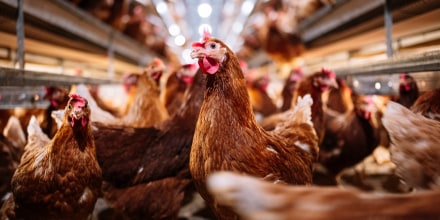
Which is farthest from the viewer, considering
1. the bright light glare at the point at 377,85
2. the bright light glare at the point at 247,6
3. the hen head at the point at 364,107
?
the bright light glare at the point at 247,6

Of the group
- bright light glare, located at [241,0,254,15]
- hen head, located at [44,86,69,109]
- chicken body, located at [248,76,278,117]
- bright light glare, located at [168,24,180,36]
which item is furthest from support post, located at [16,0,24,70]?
bright light glare, located at [168,24,180,36]

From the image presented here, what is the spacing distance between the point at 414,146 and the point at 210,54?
90 cm

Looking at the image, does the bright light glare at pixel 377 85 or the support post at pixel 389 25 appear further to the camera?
the support post at pixel 389 25

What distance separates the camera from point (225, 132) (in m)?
1.40

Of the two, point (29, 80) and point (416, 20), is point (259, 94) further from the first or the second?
point (29, 80)

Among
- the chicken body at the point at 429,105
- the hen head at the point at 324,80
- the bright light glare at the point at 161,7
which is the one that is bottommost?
the chicken body at the point at 429,105

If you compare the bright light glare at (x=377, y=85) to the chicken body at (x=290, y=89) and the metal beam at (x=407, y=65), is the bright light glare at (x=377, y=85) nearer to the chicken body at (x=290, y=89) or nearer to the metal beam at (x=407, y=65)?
the metal beam at (x=407, y=65)

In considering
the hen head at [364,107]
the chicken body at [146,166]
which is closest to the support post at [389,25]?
the hen head at [364,107]

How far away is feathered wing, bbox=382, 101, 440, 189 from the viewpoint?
47.4 inches

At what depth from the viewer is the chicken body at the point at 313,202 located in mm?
696

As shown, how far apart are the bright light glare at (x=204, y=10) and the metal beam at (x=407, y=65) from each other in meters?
2.16

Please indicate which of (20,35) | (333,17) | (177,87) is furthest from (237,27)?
(20,35)

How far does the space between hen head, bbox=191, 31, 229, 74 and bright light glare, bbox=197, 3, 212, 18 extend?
2929 mm

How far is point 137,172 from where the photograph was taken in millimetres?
2268
